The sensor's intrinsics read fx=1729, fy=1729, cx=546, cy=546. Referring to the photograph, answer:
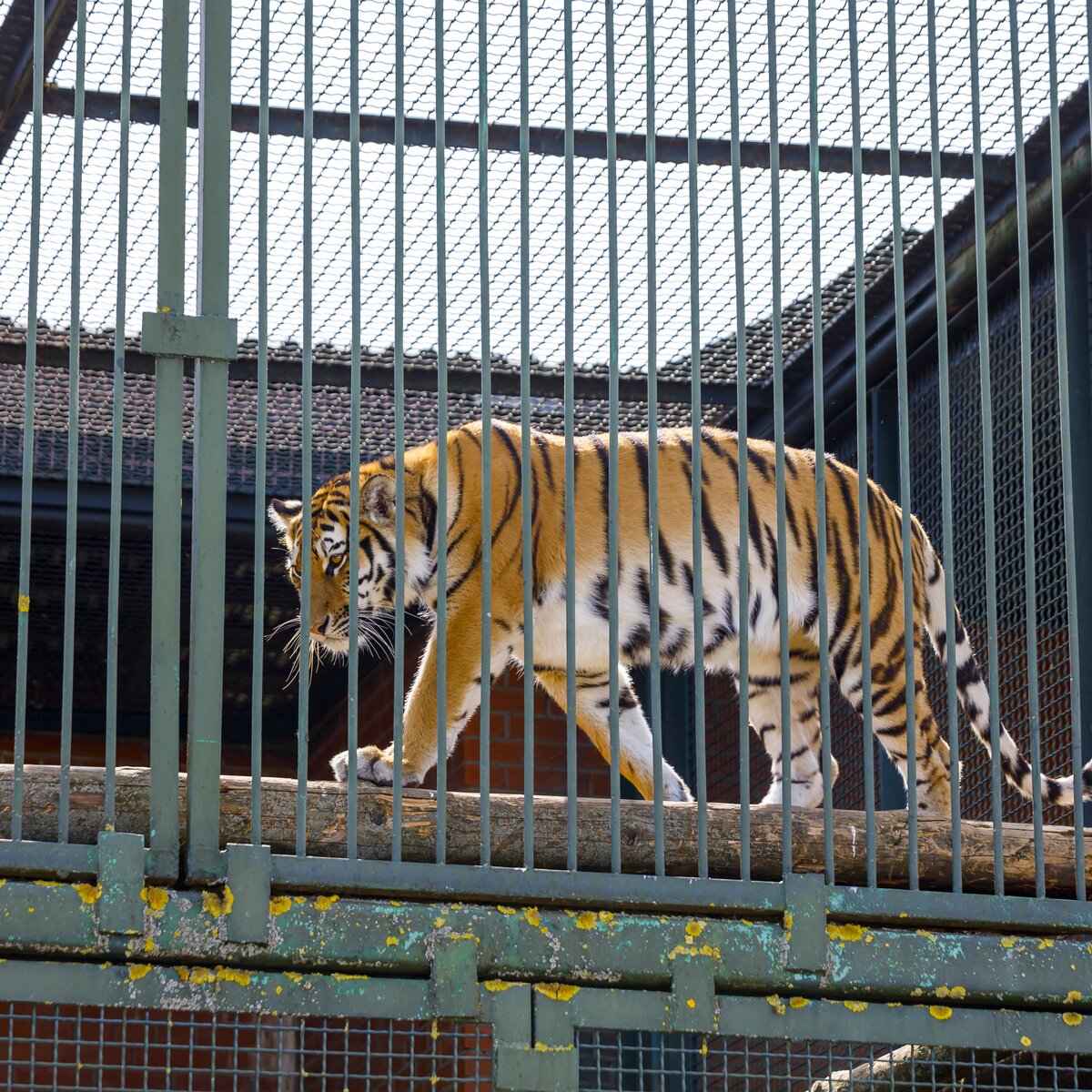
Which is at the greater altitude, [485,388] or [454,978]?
[485,388]

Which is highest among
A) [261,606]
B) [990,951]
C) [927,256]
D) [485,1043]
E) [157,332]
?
[927,256]

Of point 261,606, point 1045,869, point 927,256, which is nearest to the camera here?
point 261,606

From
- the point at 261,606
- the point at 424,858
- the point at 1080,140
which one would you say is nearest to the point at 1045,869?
the point at 424,858

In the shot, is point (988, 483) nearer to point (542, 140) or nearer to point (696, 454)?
point (696, 454)

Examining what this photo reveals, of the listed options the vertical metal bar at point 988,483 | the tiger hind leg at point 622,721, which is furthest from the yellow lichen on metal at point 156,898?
the tiger hind leg at point 622,721

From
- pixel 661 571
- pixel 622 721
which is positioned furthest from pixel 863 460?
pixel 622 721

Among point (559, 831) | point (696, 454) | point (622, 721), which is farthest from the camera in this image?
point (622, 721)

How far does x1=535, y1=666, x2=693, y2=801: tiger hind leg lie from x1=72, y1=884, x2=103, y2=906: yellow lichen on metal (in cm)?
306

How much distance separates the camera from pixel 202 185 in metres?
3.00

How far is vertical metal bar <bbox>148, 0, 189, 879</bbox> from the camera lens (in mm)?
2789

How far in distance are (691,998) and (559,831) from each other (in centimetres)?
44

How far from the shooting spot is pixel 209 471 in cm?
289

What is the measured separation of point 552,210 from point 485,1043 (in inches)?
129

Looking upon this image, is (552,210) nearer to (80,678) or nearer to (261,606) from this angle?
(261,606)
